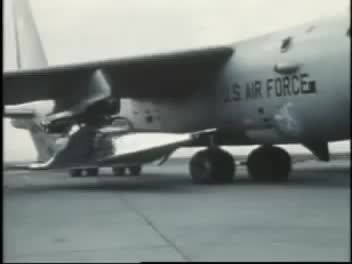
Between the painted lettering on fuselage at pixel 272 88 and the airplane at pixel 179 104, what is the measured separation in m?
0.02

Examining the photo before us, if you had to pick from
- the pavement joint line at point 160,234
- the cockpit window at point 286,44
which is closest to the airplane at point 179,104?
the cockpit window at point 286,44

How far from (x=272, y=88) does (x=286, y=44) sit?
727 millimetres

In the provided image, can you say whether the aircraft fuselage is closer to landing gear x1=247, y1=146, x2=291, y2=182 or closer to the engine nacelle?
landing gear x1=247, y1=146, x2=291, y2=182

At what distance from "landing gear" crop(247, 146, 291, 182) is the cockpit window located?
2.32 metres

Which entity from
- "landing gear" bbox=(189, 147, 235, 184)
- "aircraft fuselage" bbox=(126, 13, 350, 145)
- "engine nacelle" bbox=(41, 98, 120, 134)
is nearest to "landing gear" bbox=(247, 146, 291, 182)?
"landing gear" bbox=(189, 147, 235, 184)

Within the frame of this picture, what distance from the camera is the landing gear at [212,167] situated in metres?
10.1

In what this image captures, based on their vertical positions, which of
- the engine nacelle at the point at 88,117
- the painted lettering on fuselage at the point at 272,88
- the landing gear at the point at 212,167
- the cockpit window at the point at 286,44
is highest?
the cockpit window at the point at 286,44

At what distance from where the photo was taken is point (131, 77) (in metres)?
10.2

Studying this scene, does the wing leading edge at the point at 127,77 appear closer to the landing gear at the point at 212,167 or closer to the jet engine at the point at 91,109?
the jet engine at the point at 91,109

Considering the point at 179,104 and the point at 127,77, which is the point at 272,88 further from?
the point at 127,77

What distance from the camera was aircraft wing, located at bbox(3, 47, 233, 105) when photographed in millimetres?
9422

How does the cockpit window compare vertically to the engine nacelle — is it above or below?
above

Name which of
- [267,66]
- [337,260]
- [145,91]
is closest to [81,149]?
[145,91]

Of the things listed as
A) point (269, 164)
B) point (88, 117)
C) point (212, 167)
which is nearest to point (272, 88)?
point (269, 164)
